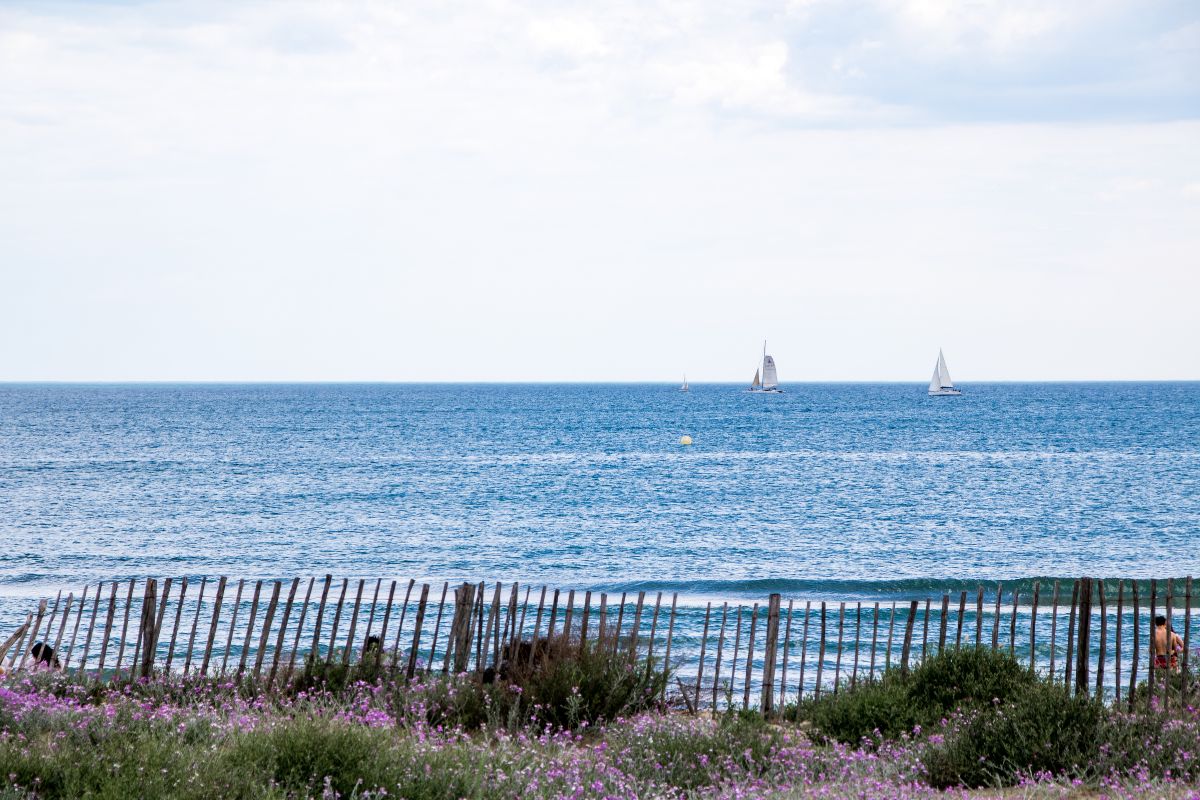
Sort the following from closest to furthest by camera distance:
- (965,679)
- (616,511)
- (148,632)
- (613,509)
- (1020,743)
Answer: (1020,743) → (965,679) → (148,632) → (616,511) → (613,509)

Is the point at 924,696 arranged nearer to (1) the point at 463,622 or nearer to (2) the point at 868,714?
(2) the point at 868,714

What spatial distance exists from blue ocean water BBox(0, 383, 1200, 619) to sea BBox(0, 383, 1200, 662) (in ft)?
0.52

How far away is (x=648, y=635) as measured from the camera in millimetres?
20312

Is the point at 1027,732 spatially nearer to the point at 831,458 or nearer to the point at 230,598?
the point at 230,598

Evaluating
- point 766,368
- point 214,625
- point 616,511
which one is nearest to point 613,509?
point 616,511

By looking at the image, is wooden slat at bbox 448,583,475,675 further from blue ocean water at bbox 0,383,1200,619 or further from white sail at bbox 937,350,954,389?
white sail at bbox 937,350,954,389

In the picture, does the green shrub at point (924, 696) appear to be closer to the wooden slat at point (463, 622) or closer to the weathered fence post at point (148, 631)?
the wooden slat at point (463, 622)

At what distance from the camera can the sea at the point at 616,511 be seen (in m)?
28.3

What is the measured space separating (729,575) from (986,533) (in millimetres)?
12286

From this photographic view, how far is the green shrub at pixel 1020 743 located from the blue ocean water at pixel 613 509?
17.1m

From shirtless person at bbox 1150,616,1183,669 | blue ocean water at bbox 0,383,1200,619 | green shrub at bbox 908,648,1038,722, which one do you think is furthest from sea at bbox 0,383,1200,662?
green shrub at bbox 908,648,1038,722

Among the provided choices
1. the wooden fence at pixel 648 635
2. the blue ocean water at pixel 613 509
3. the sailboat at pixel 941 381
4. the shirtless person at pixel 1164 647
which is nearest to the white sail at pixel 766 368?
the sailboat at pixel 941 381

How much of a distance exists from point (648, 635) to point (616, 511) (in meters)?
21.7

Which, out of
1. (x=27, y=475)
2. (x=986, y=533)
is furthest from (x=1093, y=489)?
(x=27, y=475)
